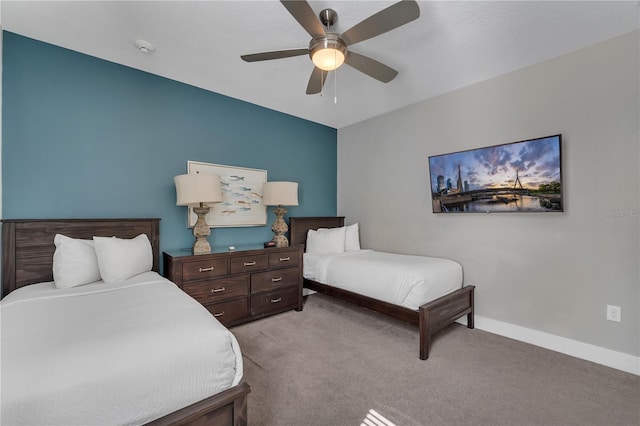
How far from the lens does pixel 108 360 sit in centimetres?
110

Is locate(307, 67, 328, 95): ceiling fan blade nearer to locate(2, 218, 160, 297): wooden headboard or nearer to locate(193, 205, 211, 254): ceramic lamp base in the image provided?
locate(193, 205, 211, 254): ceramic lamp base

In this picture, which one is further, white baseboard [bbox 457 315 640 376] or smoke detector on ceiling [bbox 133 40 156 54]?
smoke detector on ceiling [bbox 133 40 156 54]

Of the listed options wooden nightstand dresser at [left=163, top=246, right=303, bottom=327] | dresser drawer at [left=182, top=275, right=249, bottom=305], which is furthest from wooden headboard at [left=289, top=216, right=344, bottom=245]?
dresser drawer at [left=182, top=275, right=249, bottom=305]

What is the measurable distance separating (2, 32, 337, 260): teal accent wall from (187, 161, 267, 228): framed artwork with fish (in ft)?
0.30

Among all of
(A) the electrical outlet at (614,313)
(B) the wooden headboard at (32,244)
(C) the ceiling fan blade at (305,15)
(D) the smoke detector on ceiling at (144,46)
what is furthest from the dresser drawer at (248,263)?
(A) the electrical outlet at (614,313)

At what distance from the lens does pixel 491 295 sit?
2955 millimetres

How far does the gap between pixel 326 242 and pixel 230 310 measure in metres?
1.54

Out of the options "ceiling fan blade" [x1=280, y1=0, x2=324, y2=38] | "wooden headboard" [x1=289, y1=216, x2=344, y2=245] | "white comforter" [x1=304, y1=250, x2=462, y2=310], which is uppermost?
"ceiling fan blade" [x1=280, y1=0, x2=324, y2=38]

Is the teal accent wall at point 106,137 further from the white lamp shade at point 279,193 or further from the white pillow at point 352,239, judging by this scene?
the white pillow at point 352,239

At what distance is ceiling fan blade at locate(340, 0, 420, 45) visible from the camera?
4.98 ft

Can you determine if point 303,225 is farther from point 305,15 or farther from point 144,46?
point 305,15

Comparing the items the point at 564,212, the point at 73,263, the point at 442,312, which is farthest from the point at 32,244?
the point at 564,212

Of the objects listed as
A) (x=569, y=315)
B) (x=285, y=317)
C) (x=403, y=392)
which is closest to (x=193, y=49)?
(x=285, y=317)

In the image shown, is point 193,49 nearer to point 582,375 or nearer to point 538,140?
point 538,140
